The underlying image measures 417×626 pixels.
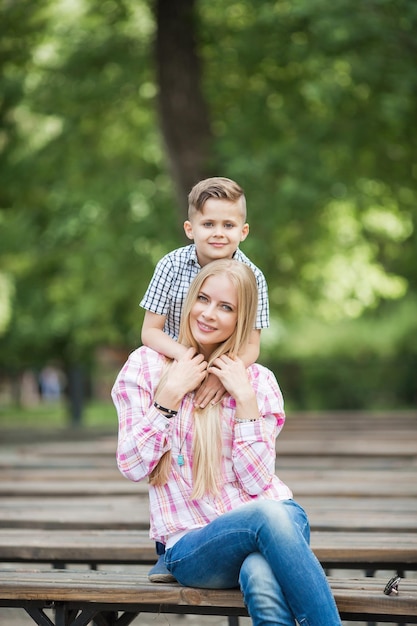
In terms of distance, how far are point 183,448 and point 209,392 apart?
0.22 metres

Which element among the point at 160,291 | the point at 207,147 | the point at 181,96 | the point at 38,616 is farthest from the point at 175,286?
the point at 207,147

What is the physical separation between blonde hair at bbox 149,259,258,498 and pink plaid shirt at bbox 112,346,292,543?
38 millimetres

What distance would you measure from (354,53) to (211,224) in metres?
8.15

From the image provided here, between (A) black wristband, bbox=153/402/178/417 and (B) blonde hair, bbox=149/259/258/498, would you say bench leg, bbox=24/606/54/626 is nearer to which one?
(B) blonde hair, bbox=149/259/258/498

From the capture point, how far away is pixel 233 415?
11.8ft

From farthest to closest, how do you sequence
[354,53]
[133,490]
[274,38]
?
[274,38] < [354,53] < [133,490]

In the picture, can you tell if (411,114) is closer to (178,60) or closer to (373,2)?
(373,2)

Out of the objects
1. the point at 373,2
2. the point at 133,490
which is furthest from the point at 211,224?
the point at 373,2

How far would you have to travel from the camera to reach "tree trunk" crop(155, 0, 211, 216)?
11938 mm

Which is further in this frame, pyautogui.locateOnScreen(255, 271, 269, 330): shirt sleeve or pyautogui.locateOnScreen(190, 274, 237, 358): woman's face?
pyautogui.locateOnScreen(255, 271, 269, 330): shirt sleeve

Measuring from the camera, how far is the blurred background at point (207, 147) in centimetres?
1194

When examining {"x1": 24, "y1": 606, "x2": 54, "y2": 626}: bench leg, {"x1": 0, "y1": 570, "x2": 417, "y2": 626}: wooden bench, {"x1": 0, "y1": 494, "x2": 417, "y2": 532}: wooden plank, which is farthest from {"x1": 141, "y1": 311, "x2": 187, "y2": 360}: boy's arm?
{"x1": 0, "y1": 494, "x2": 417, "y2": 532}: wooden plank

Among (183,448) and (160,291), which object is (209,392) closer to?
(183,448)

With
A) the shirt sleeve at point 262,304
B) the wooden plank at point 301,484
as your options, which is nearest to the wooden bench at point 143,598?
the shirt sleeve at point 262,304
